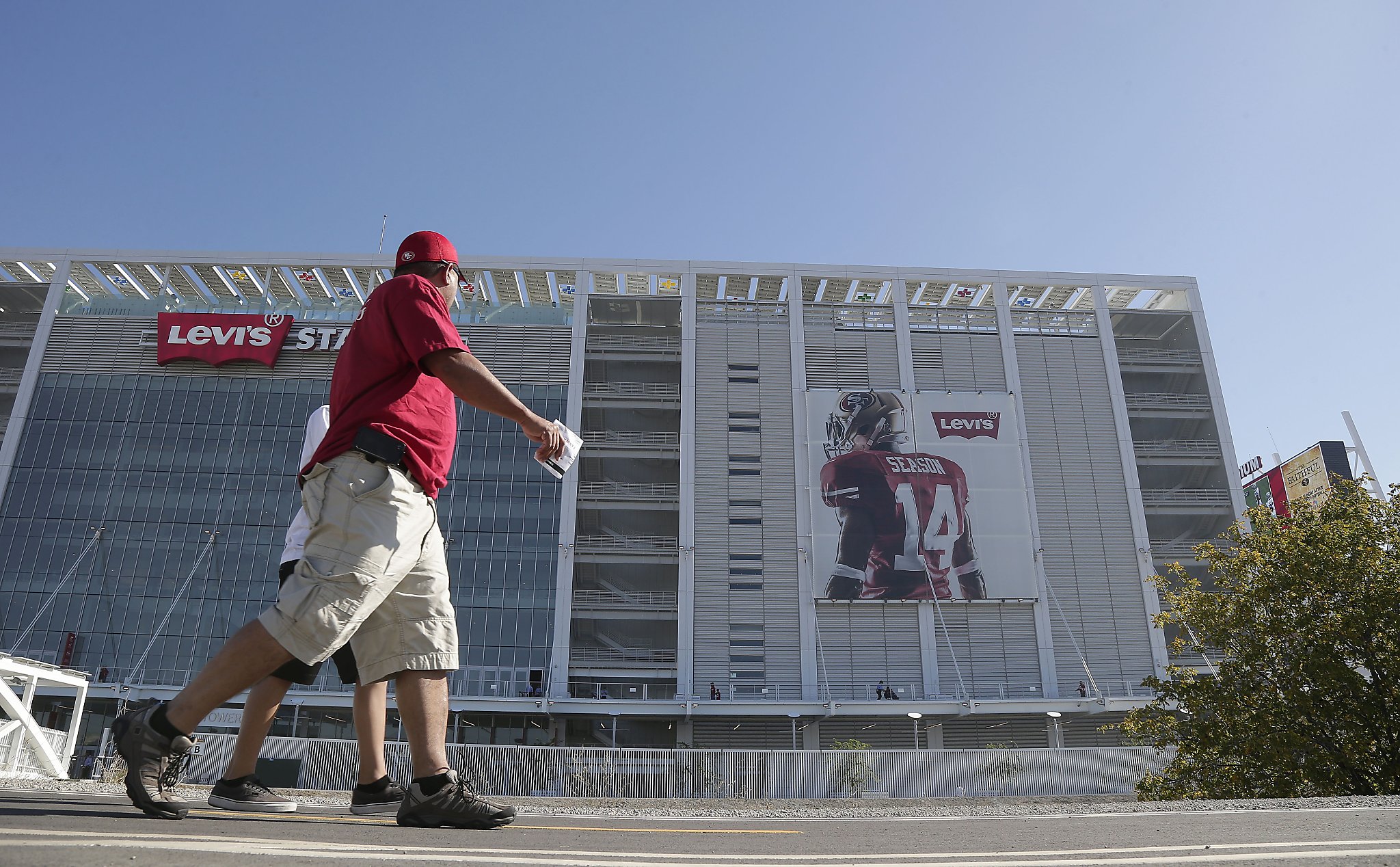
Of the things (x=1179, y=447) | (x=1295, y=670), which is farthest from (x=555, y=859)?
(x=1179, y=447)

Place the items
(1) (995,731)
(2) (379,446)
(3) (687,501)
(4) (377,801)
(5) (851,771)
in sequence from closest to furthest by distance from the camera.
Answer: (2) (379,446)
(4) (377,801)
(5) (851,771)
(1) (995,731)
(3) (687,501)

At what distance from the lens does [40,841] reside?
1741 millimetres

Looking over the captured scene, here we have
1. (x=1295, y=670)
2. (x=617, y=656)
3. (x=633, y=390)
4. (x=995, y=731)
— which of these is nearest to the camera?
(x=1295, y=670)

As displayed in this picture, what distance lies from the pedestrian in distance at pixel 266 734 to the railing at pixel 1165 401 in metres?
44.5

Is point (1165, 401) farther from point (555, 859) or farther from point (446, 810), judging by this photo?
point (555, 859)

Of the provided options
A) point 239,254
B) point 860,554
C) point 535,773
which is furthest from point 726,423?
point 535,773

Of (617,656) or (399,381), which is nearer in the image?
(399,381)

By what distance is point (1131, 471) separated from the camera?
39281 millimetres

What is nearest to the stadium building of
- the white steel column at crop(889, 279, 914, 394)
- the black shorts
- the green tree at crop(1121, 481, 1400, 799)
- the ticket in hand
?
the white steel column at crop(889, 279, 914, 394)

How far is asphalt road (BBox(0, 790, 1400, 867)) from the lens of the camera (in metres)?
1.80

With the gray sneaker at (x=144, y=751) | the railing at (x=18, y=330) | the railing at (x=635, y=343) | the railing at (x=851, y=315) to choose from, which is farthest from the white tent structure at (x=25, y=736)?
the railing at (x=18, y=330)

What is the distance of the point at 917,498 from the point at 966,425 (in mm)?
4667

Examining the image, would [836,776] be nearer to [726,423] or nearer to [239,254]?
[726,423]

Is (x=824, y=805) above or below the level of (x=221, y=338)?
below
